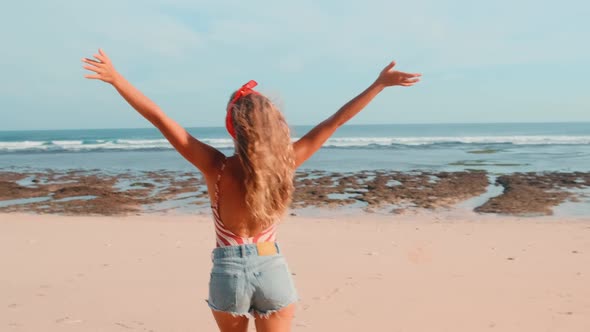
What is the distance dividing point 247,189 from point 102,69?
721 mm

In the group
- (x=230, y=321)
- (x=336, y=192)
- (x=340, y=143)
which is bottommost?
(x=336, y=192)

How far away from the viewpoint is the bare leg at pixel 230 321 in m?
2.27

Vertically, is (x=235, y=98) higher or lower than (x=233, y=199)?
higher

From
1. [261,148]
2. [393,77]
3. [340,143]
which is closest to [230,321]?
[261,148]

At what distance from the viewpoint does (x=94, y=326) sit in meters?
4.88

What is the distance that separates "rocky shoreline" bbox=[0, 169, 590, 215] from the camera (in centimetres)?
1360

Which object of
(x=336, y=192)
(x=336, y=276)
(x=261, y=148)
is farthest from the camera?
(x=336, y=192)

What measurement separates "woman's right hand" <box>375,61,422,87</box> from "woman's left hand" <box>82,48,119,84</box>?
1118mm

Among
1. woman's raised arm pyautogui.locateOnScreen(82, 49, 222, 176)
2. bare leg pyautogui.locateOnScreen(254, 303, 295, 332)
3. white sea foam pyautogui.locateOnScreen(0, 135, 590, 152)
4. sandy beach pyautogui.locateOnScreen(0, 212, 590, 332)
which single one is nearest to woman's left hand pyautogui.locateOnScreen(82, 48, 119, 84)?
woman's raised arm pyautogui.locateOnScreen(82, 49, 222, 176)

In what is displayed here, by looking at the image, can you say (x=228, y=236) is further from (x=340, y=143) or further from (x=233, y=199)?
(x=340, y=143)

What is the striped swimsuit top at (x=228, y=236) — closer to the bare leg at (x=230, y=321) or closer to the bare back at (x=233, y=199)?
the bare back at (x=233, y=199)

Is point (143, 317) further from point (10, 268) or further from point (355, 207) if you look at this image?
point (355, 207)

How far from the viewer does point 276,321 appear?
2.27 meters

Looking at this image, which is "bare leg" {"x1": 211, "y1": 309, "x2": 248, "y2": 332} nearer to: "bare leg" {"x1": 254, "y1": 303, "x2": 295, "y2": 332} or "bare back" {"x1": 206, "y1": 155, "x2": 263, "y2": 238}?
"bare leg" {"x1": 254, "y1": 303, "x2": 295, "y2": 332}
